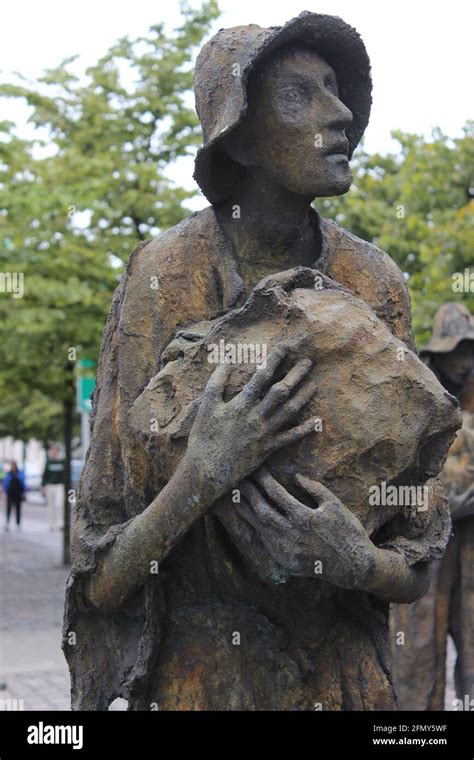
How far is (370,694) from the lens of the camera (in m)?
3.31

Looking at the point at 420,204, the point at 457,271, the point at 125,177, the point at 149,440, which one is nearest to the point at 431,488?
the point at 149,440

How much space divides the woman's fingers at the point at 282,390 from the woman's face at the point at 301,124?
618mm

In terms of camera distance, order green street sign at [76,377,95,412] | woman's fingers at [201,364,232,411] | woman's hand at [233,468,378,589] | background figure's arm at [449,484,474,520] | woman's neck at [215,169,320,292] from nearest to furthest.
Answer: woman's hand at [233,468,378,589]
woman's fingers at [201,364,232,411]
woman's neck at [215,169,320,292]
background figure's arm at [449,484,474,520]
green street sign at [76,377,95,412]

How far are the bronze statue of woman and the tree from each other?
11200mm

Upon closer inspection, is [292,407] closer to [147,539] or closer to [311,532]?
[311,532]

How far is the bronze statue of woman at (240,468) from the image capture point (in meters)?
2.97

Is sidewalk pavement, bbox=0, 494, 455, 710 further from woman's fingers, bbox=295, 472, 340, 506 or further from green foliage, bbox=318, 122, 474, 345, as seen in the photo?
woman's fingers, bbox=295, 472, 340, 506

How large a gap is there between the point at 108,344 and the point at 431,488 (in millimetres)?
1010

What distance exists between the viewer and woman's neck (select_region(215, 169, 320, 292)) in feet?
11.2

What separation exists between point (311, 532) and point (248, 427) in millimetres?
298

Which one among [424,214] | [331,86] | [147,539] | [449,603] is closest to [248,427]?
[147,539]

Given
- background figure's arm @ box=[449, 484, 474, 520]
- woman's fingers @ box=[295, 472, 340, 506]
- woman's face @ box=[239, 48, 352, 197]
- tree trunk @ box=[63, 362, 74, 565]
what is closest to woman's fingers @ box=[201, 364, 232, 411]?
woman's fingers @ box=[295, 472, 340, 506]

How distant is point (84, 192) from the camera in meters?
14.7

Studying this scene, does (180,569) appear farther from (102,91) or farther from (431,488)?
(102,91)
